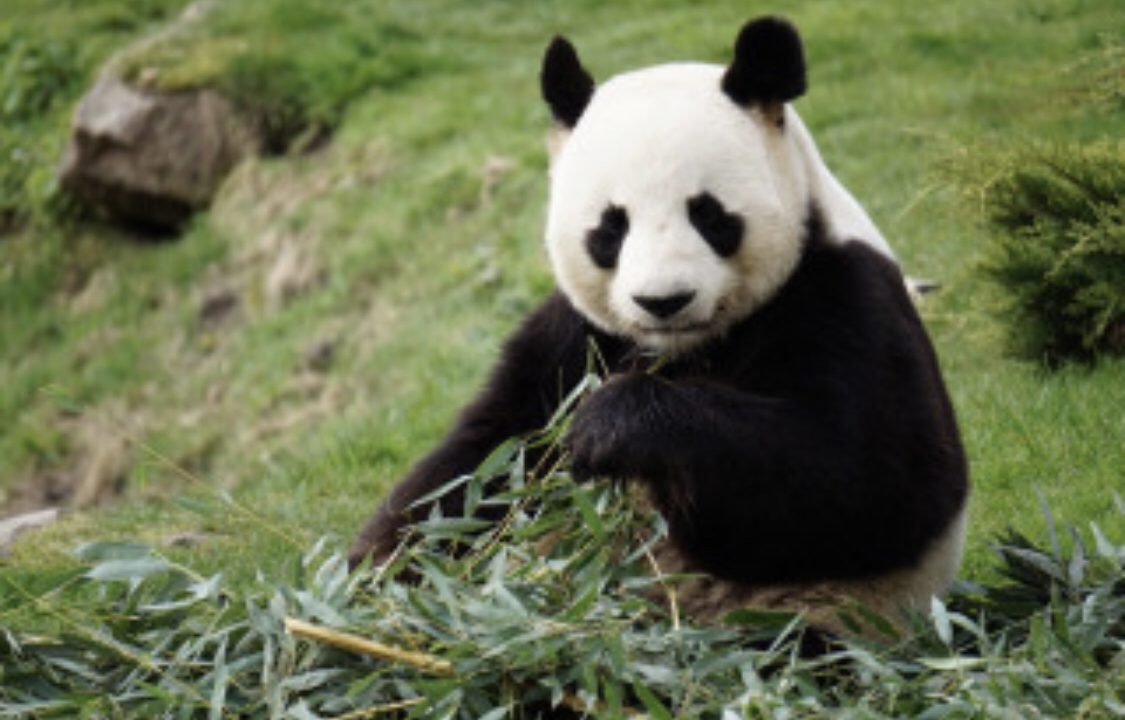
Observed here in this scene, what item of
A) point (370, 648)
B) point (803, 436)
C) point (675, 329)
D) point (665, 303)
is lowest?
point (370, 648)

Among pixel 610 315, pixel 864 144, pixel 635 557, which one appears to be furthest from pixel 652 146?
pixel 864 144

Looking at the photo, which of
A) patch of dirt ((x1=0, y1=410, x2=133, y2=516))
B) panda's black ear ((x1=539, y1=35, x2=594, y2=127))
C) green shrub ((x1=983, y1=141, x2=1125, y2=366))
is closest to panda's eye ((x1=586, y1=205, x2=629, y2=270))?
panda's black ear ((x1=539, y1=35, x2=594, y2=127))

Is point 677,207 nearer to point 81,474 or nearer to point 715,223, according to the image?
point 715,223

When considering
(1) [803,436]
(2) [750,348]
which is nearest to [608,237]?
(2) [750,348]

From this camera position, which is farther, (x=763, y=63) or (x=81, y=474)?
(x=81, y=474)

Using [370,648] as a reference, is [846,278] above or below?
above

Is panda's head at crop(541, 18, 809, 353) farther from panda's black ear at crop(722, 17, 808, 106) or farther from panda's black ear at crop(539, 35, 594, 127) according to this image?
panda's black ear at crop(539, 35, 594, 127)

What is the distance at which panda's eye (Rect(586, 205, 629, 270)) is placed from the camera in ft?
13.5

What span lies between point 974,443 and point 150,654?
343cm

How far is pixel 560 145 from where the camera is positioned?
4.53 meters

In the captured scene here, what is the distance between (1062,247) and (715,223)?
2.99 m

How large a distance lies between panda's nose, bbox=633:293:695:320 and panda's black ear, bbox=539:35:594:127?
0.70 metres

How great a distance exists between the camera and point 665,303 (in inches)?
156

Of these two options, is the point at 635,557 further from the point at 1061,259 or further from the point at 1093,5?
the point at 1093,5
